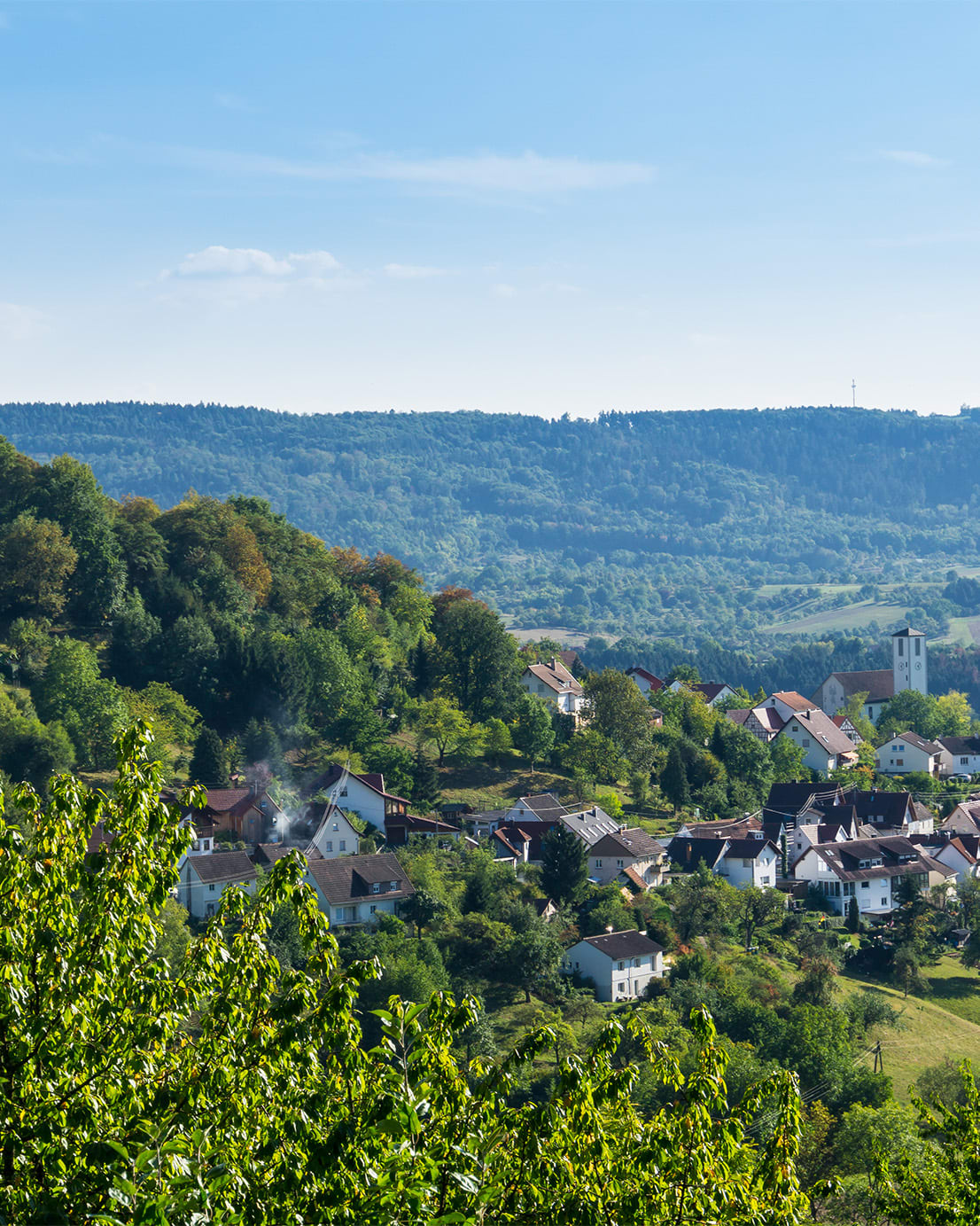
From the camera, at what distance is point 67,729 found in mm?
57938

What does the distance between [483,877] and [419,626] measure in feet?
102

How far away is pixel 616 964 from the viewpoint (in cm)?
4919

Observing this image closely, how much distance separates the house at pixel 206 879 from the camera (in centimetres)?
5000

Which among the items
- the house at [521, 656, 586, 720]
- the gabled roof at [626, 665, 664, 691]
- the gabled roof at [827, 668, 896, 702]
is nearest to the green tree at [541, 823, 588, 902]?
the house at [521, 656, 586, 720]

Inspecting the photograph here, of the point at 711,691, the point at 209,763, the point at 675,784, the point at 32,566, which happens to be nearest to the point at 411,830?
the point at 209,763

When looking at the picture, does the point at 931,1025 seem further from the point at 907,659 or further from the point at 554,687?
the point at 907,659

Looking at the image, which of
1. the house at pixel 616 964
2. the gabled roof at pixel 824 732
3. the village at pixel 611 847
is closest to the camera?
the house at pixel 616 964

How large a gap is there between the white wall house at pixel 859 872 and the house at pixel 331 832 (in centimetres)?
2313

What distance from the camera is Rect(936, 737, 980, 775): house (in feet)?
316

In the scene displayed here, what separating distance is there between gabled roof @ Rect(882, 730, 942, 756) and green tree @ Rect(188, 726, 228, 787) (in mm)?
53641

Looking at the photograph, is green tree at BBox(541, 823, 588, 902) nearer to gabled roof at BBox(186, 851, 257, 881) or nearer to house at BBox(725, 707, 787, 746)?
gabled roof at BBox(186, 851, 257, 881)

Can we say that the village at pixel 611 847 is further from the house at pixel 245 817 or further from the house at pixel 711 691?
the house at pixel 711 691

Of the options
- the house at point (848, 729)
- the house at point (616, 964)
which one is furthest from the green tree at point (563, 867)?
the house at point (848, 729)

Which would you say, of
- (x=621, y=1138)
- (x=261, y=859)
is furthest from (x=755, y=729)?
(x=621, y=1138)
